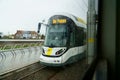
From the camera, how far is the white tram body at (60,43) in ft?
3.45

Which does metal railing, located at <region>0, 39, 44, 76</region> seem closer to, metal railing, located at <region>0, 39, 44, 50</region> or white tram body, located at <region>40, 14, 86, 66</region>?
metal railing, located at <region>0, 39, 44, 50</region>

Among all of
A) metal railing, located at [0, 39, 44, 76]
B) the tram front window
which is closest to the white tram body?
the tram front window

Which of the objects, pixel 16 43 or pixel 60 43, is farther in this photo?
pixel 60 43

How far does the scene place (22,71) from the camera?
780mm

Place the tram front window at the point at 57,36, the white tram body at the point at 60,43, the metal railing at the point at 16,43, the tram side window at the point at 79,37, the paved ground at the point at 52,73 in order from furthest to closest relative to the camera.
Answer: the tram side window at the point at 79,37 → the tram front window at the point at 57,36 → the white tram body at the point at 60,43 → the paved ground at the point at 52,73 → the metal railing at the point at 16,43

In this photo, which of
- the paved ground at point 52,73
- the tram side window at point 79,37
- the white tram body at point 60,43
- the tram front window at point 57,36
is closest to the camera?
the paved ground at point 52,73

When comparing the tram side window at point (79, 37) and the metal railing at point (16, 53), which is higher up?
the tram side window at point (79, 37)

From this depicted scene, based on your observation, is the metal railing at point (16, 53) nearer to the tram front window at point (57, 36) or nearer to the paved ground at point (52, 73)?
the paved ground at point (52, 73)

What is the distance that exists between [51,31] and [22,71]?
444 mm

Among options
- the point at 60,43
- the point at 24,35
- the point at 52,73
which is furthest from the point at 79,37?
the point at 24,35

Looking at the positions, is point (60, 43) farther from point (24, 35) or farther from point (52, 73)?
point (24, 35)

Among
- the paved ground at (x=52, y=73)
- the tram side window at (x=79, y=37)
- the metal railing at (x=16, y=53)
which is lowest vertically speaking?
the paved ground at (x=52, y=73)

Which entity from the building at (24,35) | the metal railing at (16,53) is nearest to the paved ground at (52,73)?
the metal railing at (16,53)

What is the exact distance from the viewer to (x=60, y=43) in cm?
122
